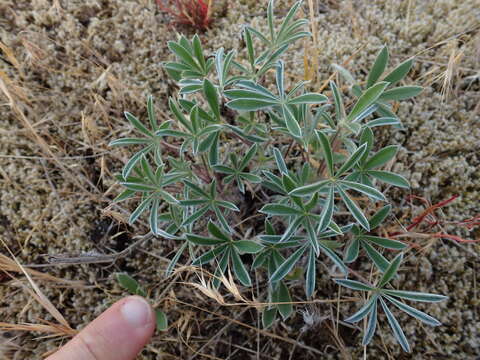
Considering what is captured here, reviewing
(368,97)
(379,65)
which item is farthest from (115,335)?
(379,65)

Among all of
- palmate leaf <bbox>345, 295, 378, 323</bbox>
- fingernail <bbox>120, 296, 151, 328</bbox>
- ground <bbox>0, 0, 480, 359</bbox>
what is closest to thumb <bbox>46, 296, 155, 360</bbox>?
fingernail <bbox>120, 296, 151, 328</bbox>

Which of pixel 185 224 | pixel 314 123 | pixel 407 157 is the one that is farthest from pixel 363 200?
pixel 185 224

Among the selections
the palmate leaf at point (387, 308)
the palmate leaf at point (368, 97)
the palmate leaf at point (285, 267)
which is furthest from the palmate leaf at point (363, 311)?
the palmate leaf at point (368, 97)

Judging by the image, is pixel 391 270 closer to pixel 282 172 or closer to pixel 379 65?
pixel 282 172

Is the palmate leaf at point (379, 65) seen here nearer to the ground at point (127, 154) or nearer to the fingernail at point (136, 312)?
the ground at point (127, 154)

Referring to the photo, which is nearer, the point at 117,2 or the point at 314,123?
the point at 314,123

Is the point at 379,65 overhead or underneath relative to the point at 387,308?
overhead

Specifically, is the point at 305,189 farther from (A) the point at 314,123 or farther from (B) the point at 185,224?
(B) the point at 185,224
